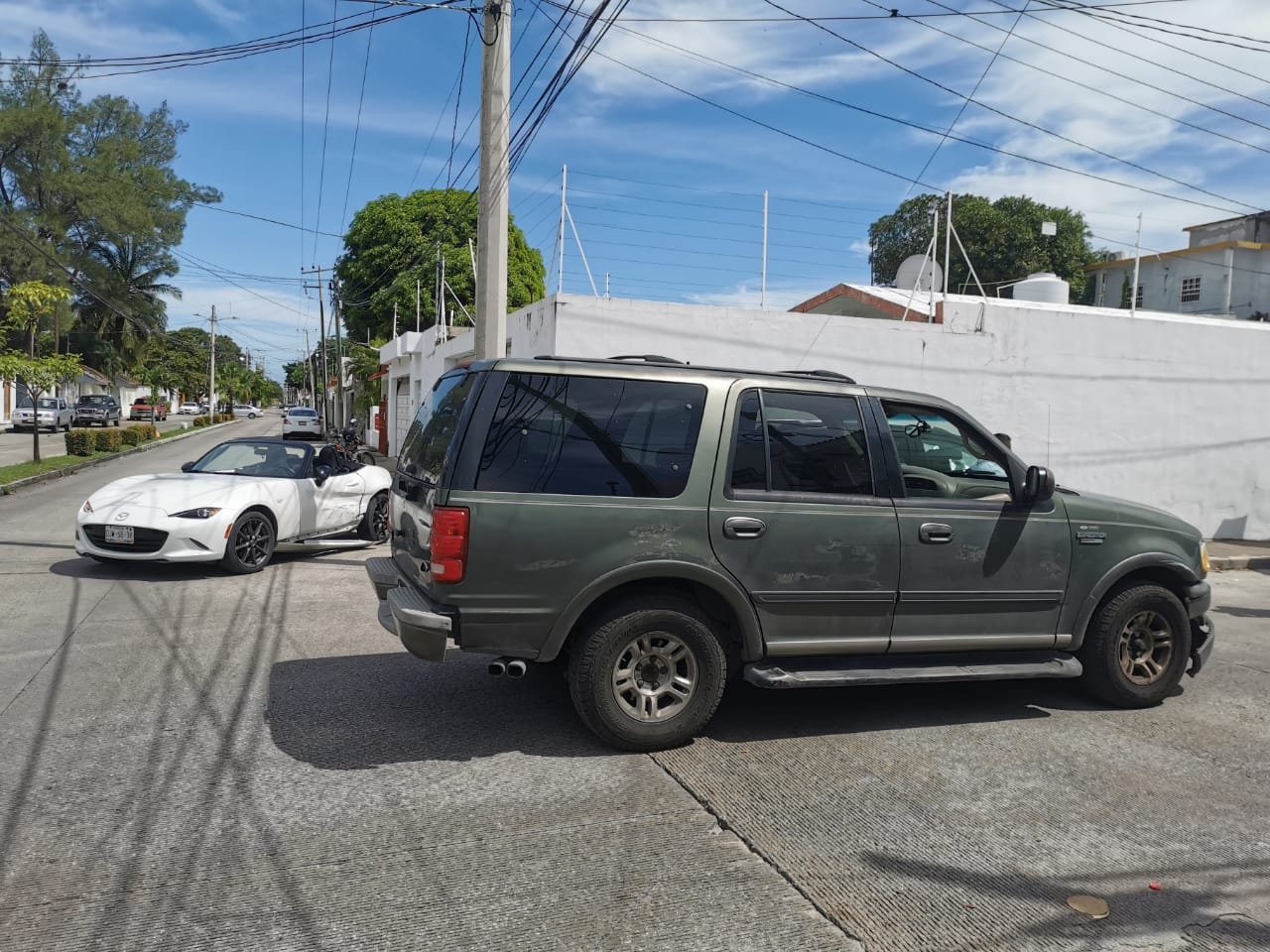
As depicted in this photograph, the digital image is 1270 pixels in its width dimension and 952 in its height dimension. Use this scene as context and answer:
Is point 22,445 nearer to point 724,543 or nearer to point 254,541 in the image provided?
point 254,541

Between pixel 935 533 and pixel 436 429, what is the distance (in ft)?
8.91

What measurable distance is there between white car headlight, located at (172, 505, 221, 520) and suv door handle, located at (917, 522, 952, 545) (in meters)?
6.71

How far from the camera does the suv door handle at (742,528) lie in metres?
4.71

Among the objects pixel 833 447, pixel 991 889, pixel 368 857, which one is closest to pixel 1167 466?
pixel 833 447

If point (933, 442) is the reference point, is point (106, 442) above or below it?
below

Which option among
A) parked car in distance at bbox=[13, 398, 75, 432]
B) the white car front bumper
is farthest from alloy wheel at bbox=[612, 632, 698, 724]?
parked car in distance at bbox=[13, 398, 75, 432]

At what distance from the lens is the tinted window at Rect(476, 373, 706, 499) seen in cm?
456

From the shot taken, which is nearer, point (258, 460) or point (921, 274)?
point (258, 460)

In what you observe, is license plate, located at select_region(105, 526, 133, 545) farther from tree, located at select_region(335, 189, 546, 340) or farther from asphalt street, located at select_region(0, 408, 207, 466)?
tree, located at select_region(335, 189, 546, 340)

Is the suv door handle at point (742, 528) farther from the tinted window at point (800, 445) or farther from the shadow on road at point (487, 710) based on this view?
the shadow on road at point (487, 710)

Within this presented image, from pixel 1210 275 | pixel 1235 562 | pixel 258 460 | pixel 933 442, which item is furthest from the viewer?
pixel 1210 275

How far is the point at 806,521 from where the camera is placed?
485 centimetres

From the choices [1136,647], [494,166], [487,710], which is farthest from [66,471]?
[1136,647]

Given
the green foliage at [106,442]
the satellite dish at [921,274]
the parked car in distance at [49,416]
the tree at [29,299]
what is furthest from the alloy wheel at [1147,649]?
the parked car in distance at [49,416]
